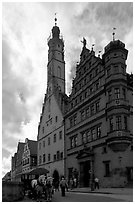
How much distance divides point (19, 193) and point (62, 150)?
26.1 m

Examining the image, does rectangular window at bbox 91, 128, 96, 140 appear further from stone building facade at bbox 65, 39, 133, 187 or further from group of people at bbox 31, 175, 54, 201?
group of people at bbox 31, 175, 54, 201

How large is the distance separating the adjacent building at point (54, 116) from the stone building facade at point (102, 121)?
3.78m

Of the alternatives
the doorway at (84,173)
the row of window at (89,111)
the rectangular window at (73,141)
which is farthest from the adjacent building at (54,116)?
the doorway at (84,173)

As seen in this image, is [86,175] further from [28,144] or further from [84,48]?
[28,144]

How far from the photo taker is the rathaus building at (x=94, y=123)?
29.7 metres

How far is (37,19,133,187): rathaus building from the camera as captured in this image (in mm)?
29672

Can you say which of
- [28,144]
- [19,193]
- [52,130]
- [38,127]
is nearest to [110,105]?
[19,193]

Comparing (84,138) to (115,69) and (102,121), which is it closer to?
(102,121)

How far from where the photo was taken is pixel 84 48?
4134 centimetres

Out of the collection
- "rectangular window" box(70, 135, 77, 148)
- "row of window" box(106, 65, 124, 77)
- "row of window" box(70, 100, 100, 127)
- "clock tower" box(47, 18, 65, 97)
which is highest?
"clock tower" box(47, 18, 65, 97)

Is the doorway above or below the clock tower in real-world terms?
below

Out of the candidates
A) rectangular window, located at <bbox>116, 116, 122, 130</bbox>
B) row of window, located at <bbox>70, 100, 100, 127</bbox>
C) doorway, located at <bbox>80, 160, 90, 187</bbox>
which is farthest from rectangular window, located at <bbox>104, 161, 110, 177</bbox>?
row of window, located at <bbox>70, 100, 100, 127</bbox>

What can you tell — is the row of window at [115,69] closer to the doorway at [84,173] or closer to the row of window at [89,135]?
the row of window at [89,135]

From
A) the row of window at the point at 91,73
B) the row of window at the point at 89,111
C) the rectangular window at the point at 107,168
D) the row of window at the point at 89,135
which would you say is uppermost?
the row of window at the point at 91,73
